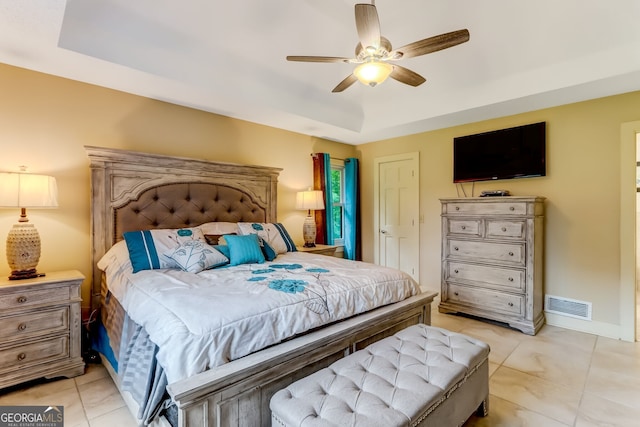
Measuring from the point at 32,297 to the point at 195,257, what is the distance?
105cm

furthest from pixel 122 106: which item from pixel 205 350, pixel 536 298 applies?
pixel 536 298

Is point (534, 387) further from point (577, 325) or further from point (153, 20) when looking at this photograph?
point (153, 20)

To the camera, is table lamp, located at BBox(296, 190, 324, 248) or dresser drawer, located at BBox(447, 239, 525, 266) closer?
dresser drawer, located at BBox(447, 239, 525, 266)

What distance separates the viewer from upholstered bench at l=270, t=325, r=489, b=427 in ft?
3.72

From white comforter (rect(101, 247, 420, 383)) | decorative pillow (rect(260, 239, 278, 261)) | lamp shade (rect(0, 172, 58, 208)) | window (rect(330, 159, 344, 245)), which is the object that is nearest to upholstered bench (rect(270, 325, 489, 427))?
white comforter (rect(101, 247, 420, 383))

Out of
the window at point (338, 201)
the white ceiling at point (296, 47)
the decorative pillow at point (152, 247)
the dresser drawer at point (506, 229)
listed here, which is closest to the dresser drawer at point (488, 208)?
the dresser drawer at point (506, 229)

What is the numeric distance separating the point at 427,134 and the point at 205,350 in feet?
12.9

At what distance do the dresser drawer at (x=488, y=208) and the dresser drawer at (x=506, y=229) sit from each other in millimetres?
103

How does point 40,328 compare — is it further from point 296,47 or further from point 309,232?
point 296,47

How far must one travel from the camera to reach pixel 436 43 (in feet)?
5.85

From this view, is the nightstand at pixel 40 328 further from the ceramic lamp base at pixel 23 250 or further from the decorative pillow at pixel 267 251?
the decorative pillow at pixel 267 251

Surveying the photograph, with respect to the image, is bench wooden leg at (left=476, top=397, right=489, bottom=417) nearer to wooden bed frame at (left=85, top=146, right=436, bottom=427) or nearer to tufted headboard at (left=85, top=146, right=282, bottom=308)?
wooden bed frame at (left=85, top=146, right=436, bottom=427)

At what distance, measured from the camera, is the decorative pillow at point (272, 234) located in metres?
3.06

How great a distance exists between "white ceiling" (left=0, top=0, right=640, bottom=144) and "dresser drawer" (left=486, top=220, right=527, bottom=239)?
124 cm
